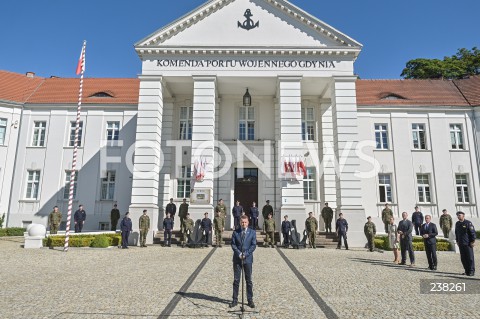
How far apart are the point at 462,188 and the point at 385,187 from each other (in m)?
5.53

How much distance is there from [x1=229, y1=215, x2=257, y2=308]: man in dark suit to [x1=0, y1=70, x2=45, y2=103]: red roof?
25180 mm

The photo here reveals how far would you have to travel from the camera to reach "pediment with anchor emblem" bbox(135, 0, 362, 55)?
19.2 meters

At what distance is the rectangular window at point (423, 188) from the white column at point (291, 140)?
1082 centimetres

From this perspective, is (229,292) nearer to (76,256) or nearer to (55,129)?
(76,256)

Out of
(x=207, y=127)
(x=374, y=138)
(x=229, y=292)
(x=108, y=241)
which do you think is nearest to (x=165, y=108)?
(x=207, y=127)

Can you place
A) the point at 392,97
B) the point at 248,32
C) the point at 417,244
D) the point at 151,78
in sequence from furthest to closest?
the point at 392,97 < the point at 248,32 < the point at 151,78 < the point at 417,244

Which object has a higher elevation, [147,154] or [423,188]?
[147,154]

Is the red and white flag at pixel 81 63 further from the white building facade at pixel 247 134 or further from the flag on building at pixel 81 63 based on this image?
the white building facade at pixel 247 134

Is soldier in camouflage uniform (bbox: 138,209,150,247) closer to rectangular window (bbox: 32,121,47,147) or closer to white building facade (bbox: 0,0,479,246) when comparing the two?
white building facade (bbox: 0,0,479,246)

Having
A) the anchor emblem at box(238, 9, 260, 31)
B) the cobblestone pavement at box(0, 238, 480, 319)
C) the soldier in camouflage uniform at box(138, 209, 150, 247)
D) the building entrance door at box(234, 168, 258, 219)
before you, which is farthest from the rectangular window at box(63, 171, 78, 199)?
the anchor emblem at box(238, 9, 260, 31)

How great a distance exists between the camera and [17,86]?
2633 centimetres

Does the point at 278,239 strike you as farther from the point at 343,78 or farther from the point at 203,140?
the point at 343,78

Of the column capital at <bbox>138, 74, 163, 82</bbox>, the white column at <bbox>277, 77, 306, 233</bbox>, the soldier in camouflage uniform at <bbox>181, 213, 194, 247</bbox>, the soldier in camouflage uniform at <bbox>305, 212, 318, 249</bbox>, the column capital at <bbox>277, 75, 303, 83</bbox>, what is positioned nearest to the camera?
the soldier in camouflage uniform at <bbox>181, 213, 194, 247</bbox>

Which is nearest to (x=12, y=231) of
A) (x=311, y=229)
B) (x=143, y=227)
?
(x=143, y=227)
